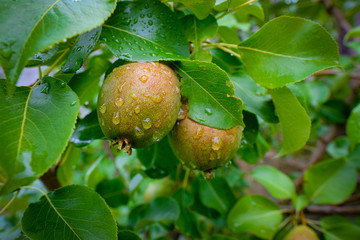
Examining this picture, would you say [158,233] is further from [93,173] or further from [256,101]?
[256,101]

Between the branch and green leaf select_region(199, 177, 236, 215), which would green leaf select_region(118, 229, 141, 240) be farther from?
the branch

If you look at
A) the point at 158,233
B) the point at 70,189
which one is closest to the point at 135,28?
the point at 70,189

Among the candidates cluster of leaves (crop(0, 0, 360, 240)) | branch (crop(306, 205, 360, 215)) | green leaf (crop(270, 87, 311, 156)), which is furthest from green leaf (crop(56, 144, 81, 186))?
branch (crop(306, 205, 360, 215))

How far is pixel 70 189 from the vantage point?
0.58 m

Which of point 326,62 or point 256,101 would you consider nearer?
point 326,62

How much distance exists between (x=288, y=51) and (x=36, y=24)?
45cm

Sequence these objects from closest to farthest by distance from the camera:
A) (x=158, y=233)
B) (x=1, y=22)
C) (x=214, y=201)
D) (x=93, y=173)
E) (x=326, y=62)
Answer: (x=1, y=22) → (x=326, y=62) → (x=214, y=201) → (x=93, y=173) → (x=158, y=233)

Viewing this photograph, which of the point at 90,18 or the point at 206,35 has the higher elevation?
the point at 90,18

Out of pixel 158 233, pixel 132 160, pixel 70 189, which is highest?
pixel 70 189

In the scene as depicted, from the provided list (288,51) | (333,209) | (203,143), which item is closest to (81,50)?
(203,143)

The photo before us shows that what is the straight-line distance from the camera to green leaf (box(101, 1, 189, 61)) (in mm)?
Result: 508

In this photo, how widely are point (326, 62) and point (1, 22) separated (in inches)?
20.9

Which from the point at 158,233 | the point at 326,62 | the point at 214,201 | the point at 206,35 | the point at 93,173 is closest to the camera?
the point at 326,62

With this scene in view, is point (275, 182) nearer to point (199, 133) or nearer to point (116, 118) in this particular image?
point (199, 133)
